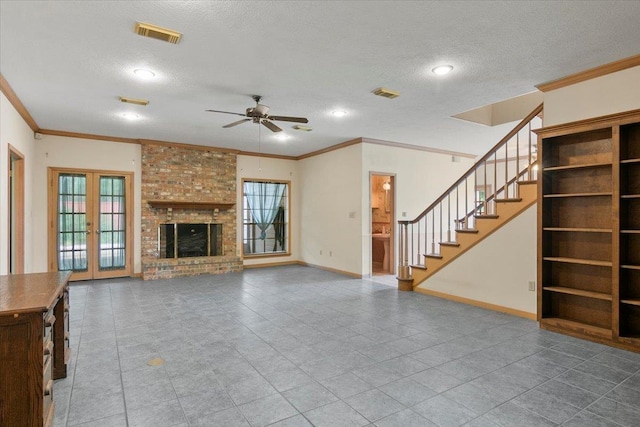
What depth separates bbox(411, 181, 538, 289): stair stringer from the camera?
441 centimetres

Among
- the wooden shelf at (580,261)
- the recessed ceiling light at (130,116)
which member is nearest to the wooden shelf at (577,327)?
the wooden shelf at (580,261)

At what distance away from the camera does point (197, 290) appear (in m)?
5.94

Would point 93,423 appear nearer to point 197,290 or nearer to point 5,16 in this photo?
point 5,16

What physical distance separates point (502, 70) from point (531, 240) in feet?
6.70

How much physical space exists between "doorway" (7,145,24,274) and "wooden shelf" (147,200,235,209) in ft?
7.01

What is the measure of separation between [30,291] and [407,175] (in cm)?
673

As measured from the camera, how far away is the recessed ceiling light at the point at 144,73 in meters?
3.71

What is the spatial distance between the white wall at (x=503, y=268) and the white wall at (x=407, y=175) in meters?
2.19

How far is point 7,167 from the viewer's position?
4.40m

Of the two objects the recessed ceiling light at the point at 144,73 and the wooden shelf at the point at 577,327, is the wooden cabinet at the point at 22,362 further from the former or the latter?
the wooden shelf at the point at 577,327

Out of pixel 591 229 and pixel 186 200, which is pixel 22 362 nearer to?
pixel 591 229

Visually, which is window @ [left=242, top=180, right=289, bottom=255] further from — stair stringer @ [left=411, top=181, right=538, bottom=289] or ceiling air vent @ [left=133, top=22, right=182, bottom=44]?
ceiling air vent @ [left=133, top=22, right=182, bottom=44]

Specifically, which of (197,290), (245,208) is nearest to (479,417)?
(197,290)

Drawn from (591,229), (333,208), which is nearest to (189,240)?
(333,208)
